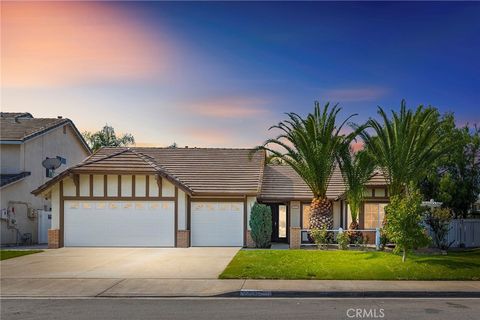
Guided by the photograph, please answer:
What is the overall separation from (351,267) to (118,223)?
42.7 ft

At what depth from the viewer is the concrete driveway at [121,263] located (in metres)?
15.6

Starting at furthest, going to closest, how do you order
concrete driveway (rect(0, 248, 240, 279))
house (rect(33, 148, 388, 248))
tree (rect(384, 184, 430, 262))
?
1. house (rect(33, 148, 388, 248))
2. tree (rect(384, 184, 430, 262))
3. concrete driveway (rect(0, 248, 240, 279))

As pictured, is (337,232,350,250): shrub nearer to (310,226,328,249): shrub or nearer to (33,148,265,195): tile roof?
(310,226,328,249): shrub

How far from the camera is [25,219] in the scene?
2812 cm

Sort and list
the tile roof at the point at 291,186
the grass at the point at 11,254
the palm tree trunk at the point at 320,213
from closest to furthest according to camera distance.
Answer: the grass at the point at 11,254 < the palm tree trunk at the point at 320,213 < the tile roof at the point at 291,186

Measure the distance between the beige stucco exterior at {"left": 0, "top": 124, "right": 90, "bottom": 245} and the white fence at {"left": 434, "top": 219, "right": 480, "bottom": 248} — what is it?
76.2 feet

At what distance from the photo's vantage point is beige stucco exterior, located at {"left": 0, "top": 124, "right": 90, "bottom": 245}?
26.9 metres

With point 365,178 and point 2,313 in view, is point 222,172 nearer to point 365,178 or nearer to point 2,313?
point 365,178

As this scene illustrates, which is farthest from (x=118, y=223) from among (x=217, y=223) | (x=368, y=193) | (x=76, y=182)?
(x=368, y=193)

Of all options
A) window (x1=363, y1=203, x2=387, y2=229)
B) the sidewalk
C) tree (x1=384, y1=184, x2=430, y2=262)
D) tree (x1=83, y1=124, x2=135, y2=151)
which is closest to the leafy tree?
window (x1=363, y1=203, x2=387, y2=229)

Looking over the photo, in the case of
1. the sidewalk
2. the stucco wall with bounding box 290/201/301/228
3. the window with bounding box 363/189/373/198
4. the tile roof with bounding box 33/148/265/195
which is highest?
the tile roof with bounding box 33/148/265/195

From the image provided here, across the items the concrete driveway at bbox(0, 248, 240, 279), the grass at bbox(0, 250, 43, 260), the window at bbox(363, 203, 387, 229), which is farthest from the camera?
the window at bbox(363, 203, 387, 229)

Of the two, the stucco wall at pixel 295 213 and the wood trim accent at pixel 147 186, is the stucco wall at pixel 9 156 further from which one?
the stucco wall at pixel 295 213

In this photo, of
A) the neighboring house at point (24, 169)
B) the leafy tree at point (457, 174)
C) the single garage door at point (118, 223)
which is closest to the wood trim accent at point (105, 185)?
the single garage door at point (118, 223)
